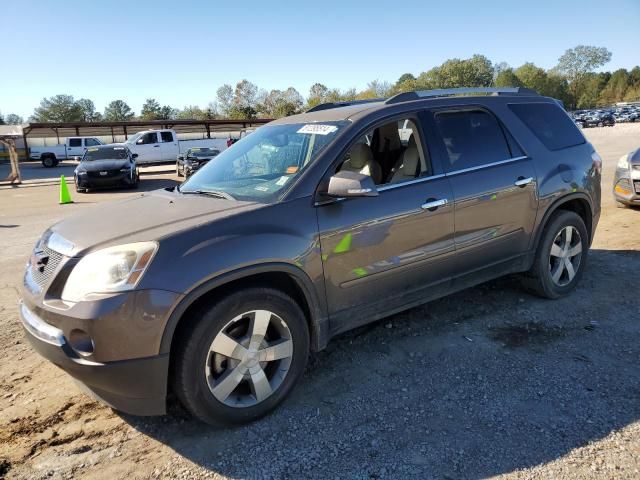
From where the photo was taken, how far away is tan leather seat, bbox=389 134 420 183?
3656 mm

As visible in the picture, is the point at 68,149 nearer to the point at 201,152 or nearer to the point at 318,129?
the point at 201,152

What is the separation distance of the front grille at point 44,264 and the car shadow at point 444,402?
99 centimetres

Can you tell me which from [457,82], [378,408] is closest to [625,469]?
[378,408]

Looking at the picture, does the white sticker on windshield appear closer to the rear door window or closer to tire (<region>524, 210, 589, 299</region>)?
the rear door window

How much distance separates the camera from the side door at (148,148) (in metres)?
29.2

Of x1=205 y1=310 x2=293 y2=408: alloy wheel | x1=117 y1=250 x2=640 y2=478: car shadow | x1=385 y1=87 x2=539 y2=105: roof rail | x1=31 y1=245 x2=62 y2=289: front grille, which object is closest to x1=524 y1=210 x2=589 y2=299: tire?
x1=117 y1=250 x2=640 y2=478: car shadow

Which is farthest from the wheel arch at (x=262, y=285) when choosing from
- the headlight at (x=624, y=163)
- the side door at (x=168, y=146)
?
the side door at (x=168, y=146)

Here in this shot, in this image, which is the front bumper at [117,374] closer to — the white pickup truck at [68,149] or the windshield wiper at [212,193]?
the windshield wiper at [212,193]

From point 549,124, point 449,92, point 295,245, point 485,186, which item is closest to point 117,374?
point 295,245

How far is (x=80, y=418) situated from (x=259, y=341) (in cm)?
125

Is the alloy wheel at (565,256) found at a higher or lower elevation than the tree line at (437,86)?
lower

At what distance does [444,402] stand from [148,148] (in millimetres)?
29200

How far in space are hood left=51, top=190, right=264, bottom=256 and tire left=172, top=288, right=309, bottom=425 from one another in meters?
0.51

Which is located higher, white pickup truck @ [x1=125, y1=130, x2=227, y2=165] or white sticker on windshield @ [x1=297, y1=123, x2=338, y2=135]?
white pickup truck @ [x1=125, y1=130, x2=227, y2=165]
